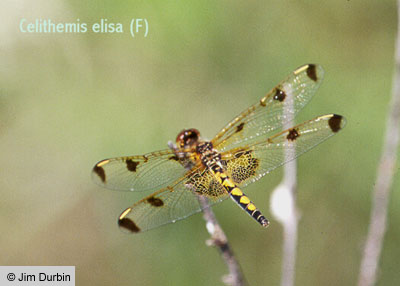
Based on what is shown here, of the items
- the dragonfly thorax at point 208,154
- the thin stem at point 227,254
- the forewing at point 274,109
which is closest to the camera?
the thin stem at point 227,254

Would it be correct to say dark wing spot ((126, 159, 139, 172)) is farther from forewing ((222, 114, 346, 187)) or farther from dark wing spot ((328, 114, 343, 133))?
dark wing spot ((328, 114, 343, 133))

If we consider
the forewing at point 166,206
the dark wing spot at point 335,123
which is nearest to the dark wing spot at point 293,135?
the dark wing spot at point 335,123

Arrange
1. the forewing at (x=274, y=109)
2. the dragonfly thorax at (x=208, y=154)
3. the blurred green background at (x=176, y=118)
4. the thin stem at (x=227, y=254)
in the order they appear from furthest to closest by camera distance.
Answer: the blurred green background at (x=176, y=118) → the forewing at (x=274, y=109) → the dragonfly thorax at (x=208, y=154) → the thin stem at (x=227, y=254)

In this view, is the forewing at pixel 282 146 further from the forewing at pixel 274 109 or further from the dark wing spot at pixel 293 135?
the forewing at pixel 274 109
